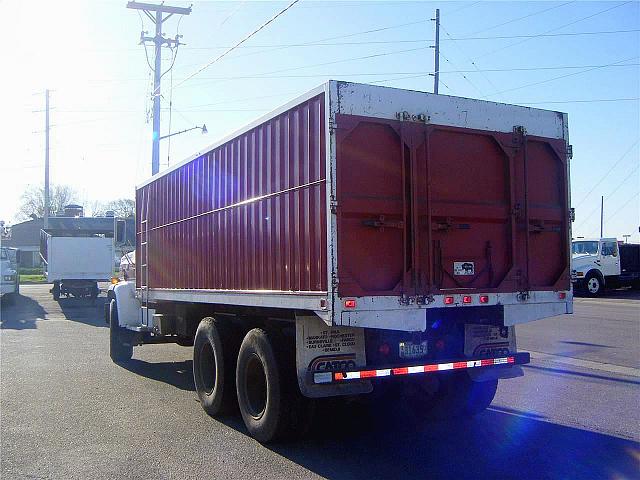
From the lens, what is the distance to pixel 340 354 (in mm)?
6215

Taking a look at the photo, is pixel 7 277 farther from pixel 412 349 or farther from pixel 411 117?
pixel 411 117

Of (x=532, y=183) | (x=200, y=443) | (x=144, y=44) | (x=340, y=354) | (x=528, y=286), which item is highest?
(x=144, y=44)

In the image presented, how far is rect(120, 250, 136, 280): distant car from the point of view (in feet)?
42.7

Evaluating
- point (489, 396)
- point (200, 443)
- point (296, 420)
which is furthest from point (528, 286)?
point (200, 443)

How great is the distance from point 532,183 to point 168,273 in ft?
19.3

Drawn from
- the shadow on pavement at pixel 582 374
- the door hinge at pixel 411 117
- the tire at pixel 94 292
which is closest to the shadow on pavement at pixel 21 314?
the tire at pixel 94 292

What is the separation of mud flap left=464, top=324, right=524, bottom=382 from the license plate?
1.92 ft

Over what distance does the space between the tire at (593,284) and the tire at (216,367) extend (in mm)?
26051

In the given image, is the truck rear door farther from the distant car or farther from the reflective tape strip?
the distant car

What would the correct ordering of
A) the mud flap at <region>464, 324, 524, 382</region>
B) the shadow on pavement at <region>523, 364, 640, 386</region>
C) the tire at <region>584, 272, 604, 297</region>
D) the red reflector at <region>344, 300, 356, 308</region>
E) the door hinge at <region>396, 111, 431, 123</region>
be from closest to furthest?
the red reflector at <region>344, 300, 356, 308</region> → the door hinge at <region>396, 111, 431, 123</region> → the mud flap at <region>464, 324, 524, 382</region> → the shadow on pavement at <region>523, 364, 640, 386</region> → the tire at <region>584, 272, 604, 297</region>

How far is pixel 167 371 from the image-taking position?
38.1 ft

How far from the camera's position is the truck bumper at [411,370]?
6.02 metres

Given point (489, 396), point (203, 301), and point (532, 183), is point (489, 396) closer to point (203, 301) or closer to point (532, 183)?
point (532, 183)

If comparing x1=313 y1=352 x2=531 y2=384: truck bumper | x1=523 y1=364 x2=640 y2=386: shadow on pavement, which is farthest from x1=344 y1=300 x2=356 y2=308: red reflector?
x1=523 y1=364 x2=640 y2=386: shadow on pavement
